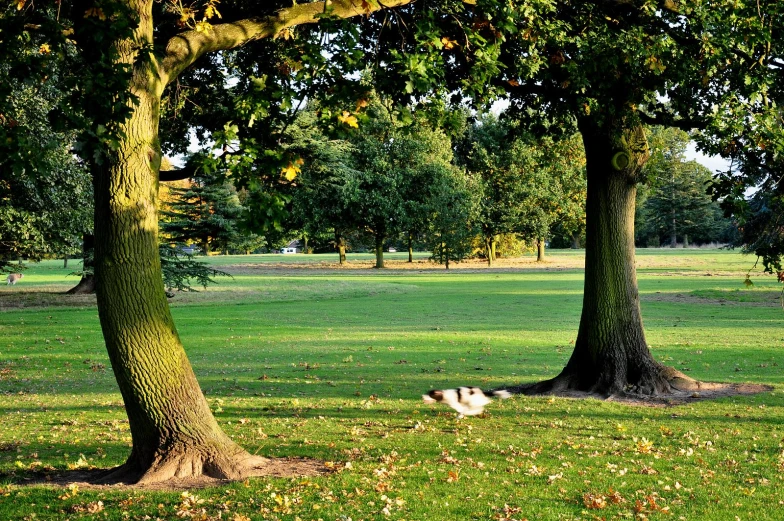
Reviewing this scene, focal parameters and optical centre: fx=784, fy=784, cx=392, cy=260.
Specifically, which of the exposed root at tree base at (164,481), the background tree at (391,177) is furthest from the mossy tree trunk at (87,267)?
the background tree at (391,177)

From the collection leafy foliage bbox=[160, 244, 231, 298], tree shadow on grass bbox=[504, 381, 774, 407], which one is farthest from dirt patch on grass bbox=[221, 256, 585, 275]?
tree shadow on grass bbox=[504, 381, 774, 407]

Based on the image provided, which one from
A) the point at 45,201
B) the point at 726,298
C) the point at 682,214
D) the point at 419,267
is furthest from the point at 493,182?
the point at 682,214

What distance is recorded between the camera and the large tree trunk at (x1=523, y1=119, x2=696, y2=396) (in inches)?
512

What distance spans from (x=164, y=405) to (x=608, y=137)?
28.2 feet

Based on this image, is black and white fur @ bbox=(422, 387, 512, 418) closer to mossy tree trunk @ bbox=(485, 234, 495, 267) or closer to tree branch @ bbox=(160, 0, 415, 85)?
tree branch @ bbox=(160, 0, 415, 85)

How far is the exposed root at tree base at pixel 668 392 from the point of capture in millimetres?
12445

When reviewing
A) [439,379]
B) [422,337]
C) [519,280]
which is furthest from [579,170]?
[439,379]

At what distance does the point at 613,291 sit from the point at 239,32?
307 inches

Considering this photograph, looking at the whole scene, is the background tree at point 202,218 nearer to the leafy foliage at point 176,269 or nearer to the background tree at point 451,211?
the leafy foliage at point 176,269

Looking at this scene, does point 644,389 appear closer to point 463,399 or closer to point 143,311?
point 463,399

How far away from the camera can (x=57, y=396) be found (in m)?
13.2

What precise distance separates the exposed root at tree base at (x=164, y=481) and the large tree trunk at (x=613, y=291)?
6.21 metres

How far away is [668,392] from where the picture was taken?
42.3ft

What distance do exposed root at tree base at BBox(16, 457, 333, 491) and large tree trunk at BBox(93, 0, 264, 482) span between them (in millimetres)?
68
